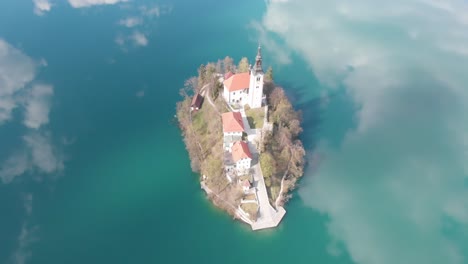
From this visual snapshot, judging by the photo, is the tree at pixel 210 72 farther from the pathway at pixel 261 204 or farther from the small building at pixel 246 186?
the small building at pixel 246 186

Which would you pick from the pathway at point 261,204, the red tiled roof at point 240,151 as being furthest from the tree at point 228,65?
the red tiled roof at point 240,151

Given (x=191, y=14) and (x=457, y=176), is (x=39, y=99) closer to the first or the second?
(x=191, y=14)

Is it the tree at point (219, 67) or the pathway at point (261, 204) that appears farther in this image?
the tree at point (219, 67)

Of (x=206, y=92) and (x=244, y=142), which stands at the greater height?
(x=206, y=92)

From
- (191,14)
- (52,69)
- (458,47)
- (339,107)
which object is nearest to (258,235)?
(339,107)

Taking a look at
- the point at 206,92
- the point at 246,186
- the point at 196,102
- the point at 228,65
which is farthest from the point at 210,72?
the point at 246,186

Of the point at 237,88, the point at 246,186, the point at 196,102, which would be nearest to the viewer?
the point at 246,186

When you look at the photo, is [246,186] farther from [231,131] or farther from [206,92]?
[206,92]
